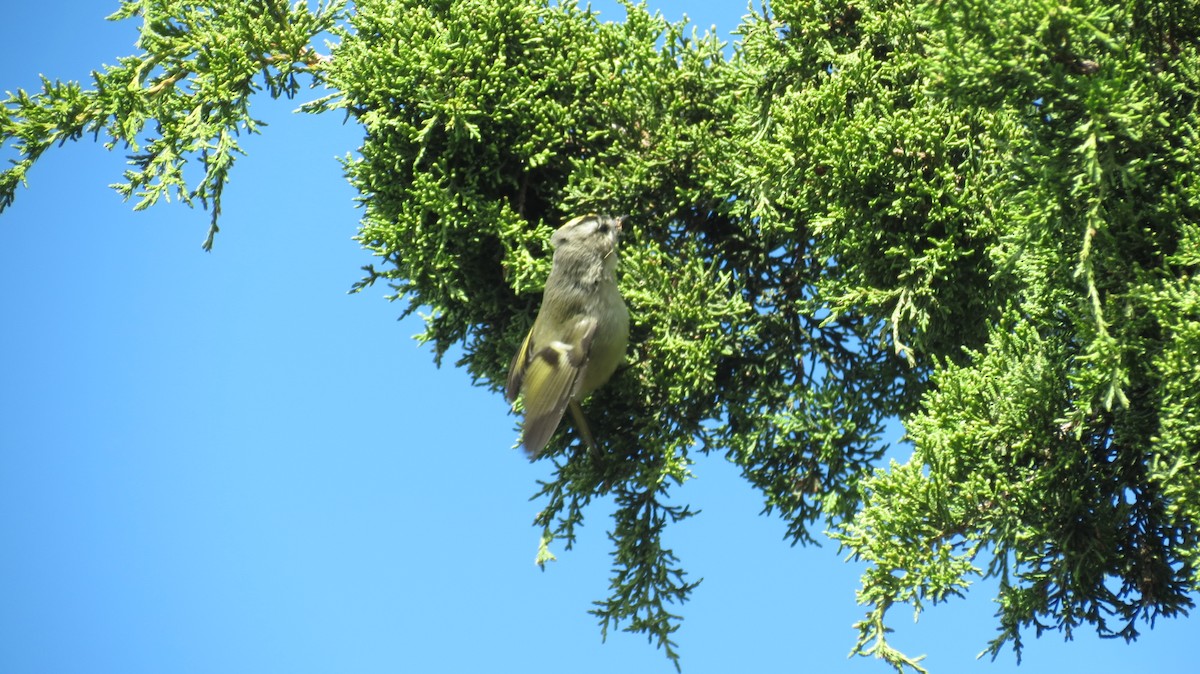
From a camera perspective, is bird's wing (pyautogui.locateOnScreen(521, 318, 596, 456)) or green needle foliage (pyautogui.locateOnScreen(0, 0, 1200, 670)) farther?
bird's wing (pyautogui.locateOnScreen(521, 318, 596, 456))

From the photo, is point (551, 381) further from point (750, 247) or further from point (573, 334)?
point (750, 247)

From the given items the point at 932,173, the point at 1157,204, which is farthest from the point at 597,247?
the point at 1157,204

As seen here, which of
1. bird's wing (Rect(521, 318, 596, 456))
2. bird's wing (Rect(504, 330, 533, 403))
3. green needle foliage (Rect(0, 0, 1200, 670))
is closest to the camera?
green needle foliage (Rect(0, 0, 1200, 670))

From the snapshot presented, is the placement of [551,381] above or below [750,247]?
below

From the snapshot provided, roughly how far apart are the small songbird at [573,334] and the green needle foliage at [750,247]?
78 millimetres

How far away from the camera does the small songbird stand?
3.43 meters

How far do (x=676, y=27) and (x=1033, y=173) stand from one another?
56.0 inches

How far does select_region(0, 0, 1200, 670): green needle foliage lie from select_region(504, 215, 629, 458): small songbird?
78mm

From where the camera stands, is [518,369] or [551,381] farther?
[518,369]

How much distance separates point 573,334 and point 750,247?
0.59 metres

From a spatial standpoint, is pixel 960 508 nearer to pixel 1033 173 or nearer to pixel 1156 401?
pixel 1156 401

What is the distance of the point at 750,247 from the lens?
3654 mm

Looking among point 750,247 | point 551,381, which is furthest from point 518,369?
point 750,247

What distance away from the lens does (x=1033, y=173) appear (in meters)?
2.48
